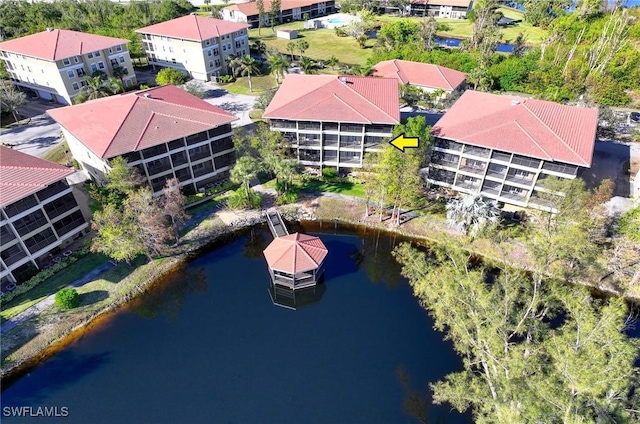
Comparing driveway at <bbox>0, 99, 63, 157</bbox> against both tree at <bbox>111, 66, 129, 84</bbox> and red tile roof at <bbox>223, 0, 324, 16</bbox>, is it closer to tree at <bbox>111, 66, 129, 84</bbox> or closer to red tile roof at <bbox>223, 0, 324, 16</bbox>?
tree at <bbox>111, 66, 129, 84</bbox>

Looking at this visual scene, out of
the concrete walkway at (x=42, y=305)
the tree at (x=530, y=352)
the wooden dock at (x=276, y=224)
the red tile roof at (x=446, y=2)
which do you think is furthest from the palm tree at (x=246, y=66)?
the red tile roof at (x=446, y=2)

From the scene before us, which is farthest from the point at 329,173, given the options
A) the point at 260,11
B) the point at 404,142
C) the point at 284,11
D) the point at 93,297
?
the point at 284,11

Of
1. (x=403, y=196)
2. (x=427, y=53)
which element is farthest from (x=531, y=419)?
(x=427, y=53)

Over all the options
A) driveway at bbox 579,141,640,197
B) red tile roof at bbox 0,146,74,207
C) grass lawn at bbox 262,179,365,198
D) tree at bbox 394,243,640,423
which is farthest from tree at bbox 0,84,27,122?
driveway at bbox 579,141,640,197

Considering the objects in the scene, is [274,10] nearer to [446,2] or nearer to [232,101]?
[446,2]

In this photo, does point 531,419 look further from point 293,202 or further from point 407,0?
point 407,0

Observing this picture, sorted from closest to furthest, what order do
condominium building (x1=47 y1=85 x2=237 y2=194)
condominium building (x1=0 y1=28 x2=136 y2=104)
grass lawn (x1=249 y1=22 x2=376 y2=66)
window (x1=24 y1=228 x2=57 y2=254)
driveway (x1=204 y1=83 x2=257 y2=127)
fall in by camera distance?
window (x1=24 y1=228 x2=57 y2=254) → condominium building (x1=47 y1=85 x2=237 y2=194) → condominium building (x1=0 y1=28 x2=136 y2=104) → driveway (x1=204 y1=83 x2=257 y2=127) → grass lawn (x1=249 y1=22 x2=376 y2=66)
